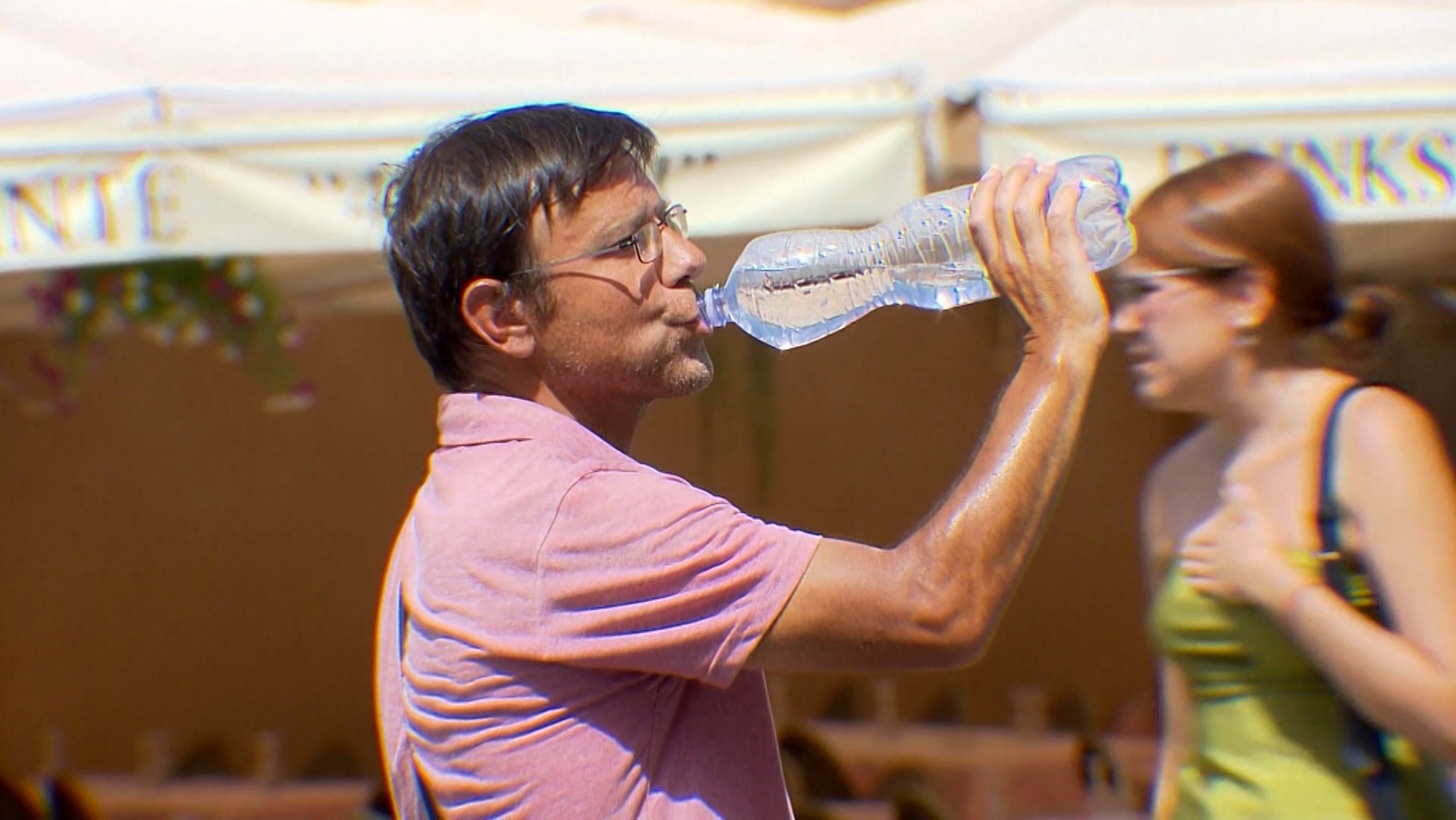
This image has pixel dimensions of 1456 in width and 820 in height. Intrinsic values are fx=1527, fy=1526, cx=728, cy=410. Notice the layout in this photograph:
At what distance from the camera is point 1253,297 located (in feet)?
6.58

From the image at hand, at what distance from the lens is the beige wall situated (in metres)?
5.44

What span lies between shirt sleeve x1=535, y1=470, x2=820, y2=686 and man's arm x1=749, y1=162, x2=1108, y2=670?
30 millimetres

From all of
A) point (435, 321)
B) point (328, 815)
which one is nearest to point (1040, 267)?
point (435, 321)

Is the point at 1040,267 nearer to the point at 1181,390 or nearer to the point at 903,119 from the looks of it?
the point at 1181,390

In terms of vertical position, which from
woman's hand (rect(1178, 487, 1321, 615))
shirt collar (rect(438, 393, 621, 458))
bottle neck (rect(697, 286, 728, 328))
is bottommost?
woman's hand (rect(1178, 487, 1321, 615))

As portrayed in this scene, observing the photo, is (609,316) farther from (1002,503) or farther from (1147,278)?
(1147,278)

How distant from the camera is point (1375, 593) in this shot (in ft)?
5.87

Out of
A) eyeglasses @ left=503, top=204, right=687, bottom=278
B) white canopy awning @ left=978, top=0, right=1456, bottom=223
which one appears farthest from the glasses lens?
white canopy awning @ left=978, top=0, right=1456, bottom=223

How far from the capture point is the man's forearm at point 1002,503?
1306 mm

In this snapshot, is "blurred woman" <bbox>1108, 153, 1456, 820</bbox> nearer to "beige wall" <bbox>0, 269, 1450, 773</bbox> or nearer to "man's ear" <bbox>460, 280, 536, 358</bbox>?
"man's ear" <bbox>460, 280, 536, 358</bbox>

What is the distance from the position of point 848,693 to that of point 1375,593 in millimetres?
3608

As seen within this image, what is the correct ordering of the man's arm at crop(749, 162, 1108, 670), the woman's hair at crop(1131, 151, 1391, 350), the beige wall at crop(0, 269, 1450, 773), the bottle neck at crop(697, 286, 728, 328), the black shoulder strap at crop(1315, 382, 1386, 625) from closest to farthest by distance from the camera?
the man's arm at crop(749, 162, 1108, 670) < the bottle neck at crop(697, 286, 728, 328) < the black shoulder strap at crop(1315, 382, 1386, 625) < the woman's hair at crop(1131, 151, 1391, 350) < the beige wall at crop(0, 269, 1450, 773)

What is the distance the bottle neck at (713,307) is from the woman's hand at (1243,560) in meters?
0.68

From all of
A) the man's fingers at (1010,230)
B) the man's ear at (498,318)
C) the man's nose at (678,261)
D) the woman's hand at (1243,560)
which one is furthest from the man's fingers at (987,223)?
the woman's hand at (1243,560)
